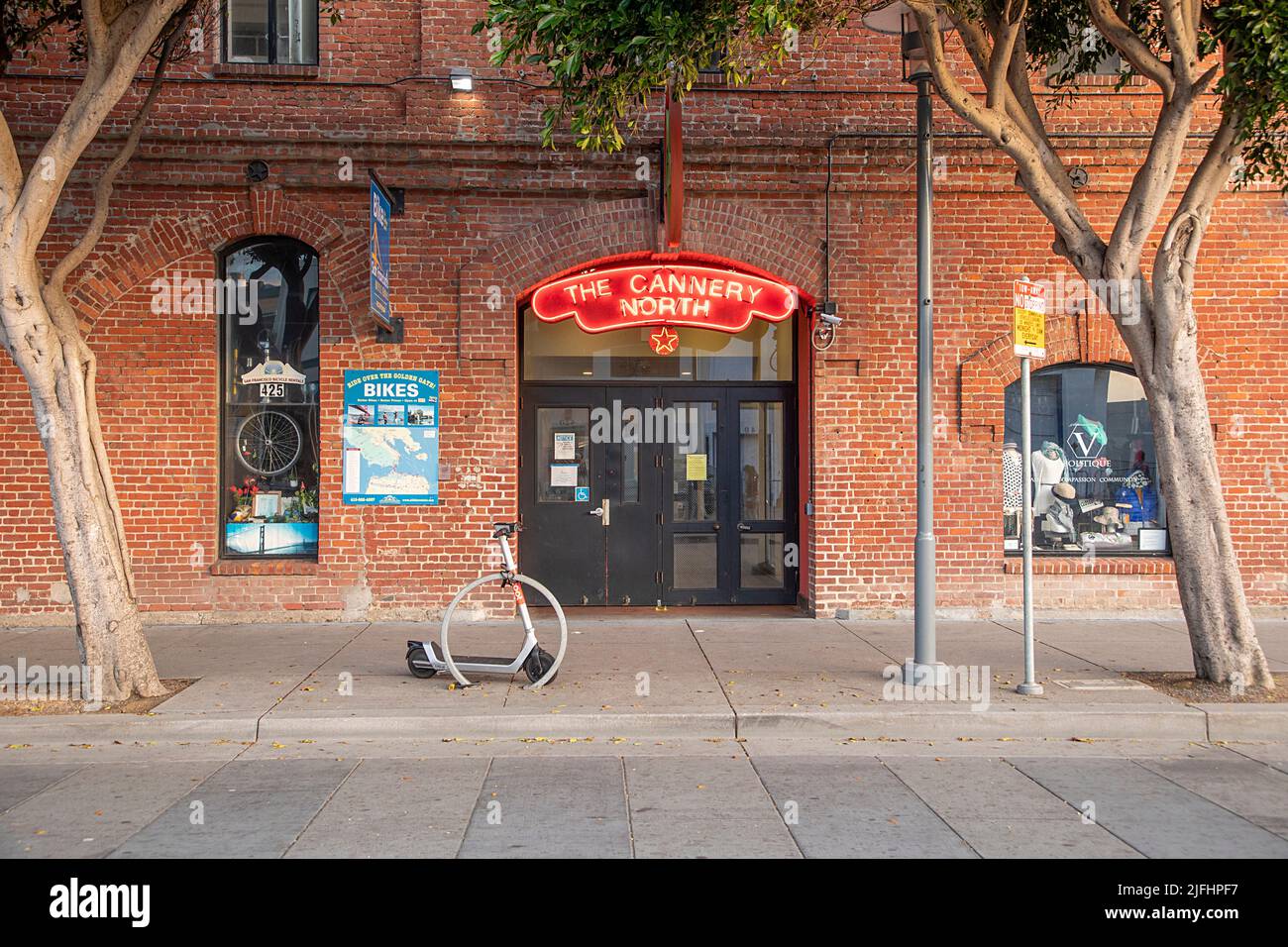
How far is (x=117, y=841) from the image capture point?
5.27 metres

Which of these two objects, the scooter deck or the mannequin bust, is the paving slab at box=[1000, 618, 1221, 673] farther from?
the scooter deck

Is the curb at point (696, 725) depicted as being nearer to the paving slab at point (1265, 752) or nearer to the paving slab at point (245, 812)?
the paving slab at point (1265, 752)

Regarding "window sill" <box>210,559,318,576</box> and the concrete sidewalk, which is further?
"window sill" <box>210,559,318,576</box>

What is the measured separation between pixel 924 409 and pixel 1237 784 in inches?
141

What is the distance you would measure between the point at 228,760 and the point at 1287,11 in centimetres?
920

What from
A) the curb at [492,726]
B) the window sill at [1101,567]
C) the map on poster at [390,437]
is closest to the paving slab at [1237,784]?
the curb at [492,726]

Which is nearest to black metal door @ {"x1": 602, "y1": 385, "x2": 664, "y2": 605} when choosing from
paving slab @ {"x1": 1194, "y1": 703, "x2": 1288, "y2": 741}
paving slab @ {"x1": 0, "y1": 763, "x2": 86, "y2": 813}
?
paving slab @ {"x1": 1194, "y1": 703, "x2": 1288, "y2": 741}

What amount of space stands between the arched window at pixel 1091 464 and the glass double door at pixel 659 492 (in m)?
2.88

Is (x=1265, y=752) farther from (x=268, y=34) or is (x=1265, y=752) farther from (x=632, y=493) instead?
(x=268, y=34)

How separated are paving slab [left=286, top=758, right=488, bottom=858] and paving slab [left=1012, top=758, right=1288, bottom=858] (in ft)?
11.7

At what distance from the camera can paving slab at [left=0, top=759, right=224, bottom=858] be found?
5195 millimetres

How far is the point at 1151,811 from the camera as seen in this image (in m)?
5.80

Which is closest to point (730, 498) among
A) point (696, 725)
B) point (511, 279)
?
point (511, 279)

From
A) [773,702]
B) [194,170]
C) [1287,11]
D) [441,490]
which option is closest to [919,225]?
[1287,11]
